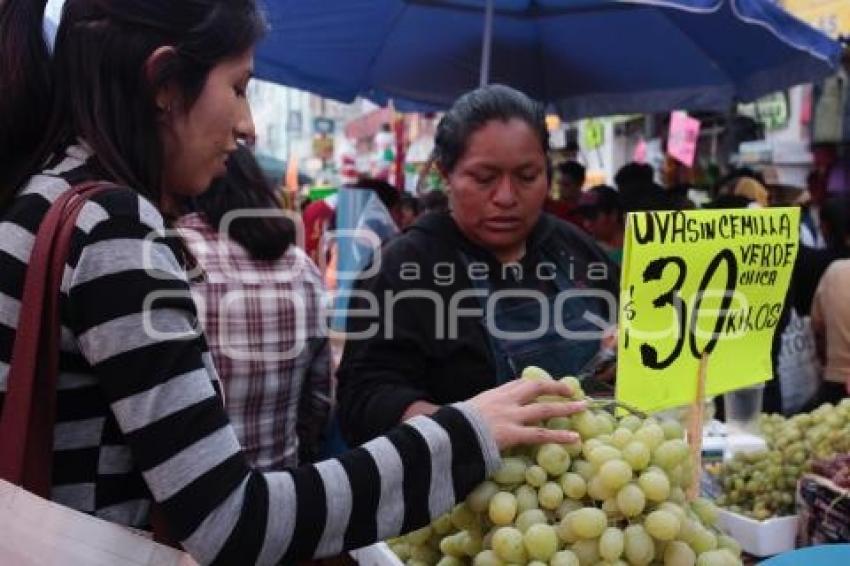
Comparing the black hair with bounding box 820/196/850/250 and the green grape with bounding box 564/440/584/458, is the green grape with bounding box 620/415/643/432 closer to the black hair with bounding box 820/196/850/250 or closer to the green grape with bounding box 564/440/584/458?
the green grape with bounding box 564/440/584/458

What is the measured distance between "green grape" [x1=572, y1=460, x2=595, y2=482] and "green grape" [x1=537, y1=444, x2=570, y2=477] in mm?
17

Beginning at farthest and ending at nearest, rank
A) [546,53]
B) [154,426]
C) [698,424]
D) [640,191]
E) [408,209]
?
[408,209], [640,191], [546,53], [698,424], [154,426]

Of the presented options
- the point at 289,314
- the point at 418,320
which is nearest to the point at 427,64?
the point at 289,314

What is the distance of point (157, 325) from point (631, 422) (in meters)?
0.73

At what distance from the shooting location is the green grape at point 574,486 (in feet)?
3.78

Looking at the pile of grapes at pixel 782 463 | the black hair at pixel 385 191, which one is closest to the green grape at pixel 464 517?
the pile of grapes at pixel 782 463

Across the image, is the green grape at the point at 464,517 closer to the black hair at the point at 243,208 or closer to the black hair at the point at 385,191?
the black hair at the point at 243,208

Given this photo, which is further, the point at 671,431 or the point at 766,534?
the point at 766,534

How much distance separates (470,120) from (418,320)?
517mm

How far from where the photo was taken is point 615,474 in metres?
1.11

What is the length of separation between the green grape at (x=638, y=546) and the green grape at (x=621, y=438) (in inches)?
4.9

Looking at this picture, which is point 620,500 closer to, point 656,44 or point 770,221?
point 770,221

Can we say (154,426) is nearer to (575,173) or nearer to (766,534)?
(766,534)

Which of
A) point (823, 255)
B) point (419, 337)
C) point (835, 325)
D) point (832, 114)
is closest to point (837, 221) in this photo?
point (823, 255)
